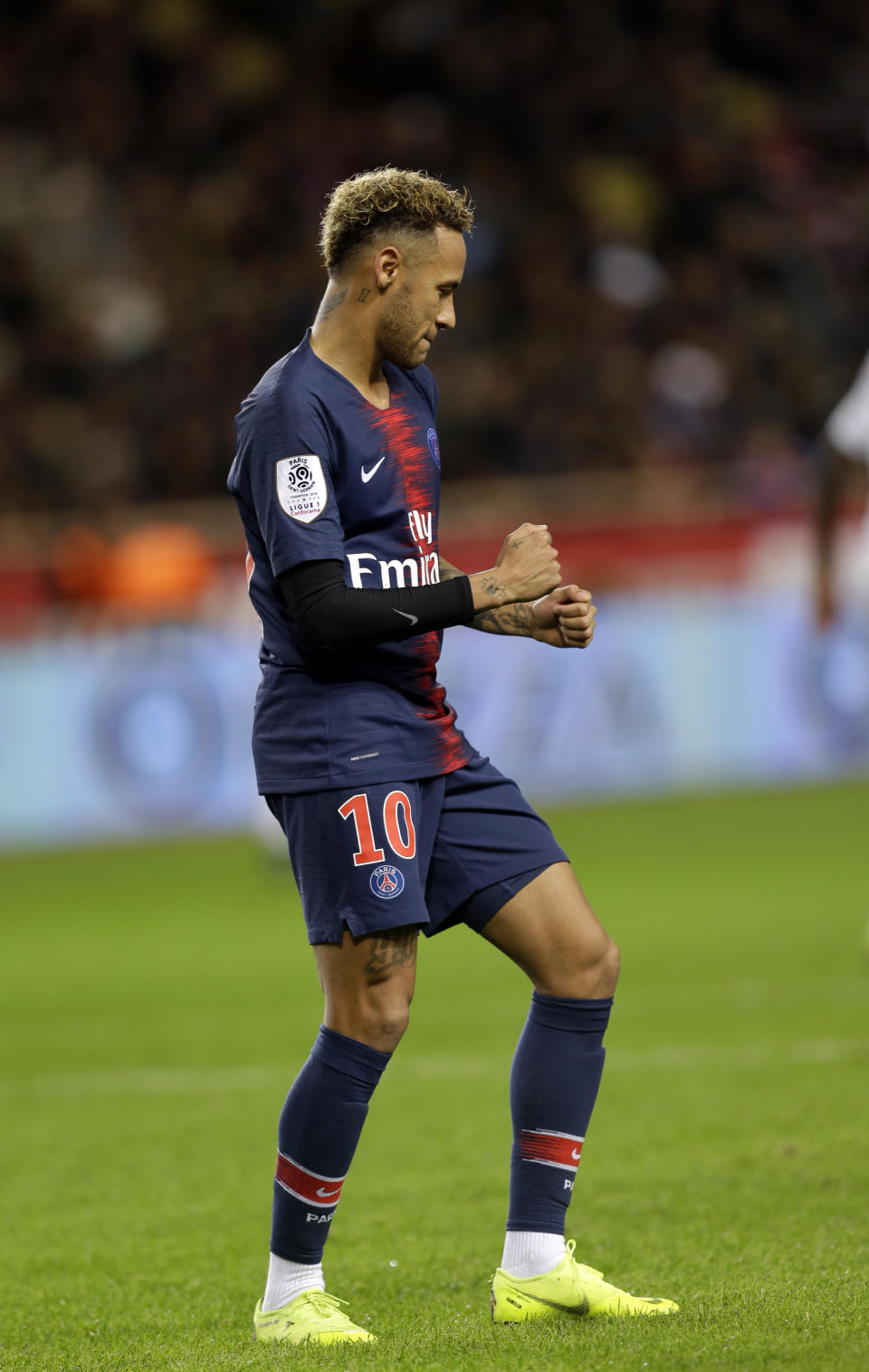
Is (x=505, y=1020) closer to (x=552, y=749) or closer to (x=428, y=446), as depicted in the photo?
(x=428, y=446)

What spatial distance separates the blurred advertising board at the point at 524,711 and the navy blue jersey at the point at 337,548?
943 centimetres

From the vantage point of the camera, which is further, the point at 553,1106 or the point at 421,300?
the point at 553,1106

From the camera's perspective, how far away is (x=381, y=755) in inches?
131

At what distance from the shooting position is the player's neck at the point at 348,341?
11.0 feet

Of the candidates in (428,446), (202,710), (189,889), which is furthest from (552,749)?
(428,446)

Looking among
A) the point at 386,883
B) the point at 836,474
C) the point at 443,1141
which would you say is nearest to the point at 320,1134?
the point at 386,883

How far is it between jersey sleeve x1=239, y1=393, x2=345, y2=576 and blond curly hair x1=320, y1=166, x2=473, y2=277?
330 millimetres

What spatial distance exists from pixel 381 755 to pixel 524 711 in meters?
10.00

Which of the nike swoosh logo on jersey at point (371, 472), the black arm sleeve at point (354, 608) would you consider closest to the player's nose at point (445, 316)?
the nike swoosh logo on jersey at point (371, 472)

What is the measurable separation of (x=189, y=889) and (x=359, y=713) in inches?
305

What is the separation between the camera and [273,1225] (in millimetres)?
3373

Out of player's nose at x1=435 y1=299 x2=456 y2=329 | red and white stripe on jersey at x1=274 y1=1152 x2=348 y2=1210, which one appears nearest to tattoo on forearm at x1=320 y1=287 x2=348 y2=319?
player's nose at x1=435 y1=299 x2=456 y2=329

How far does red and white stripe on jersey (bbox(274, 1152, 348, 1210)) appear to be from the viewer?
10.9 feet

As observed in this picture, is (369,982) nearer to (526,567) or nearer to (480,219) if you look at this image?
(526,567)
